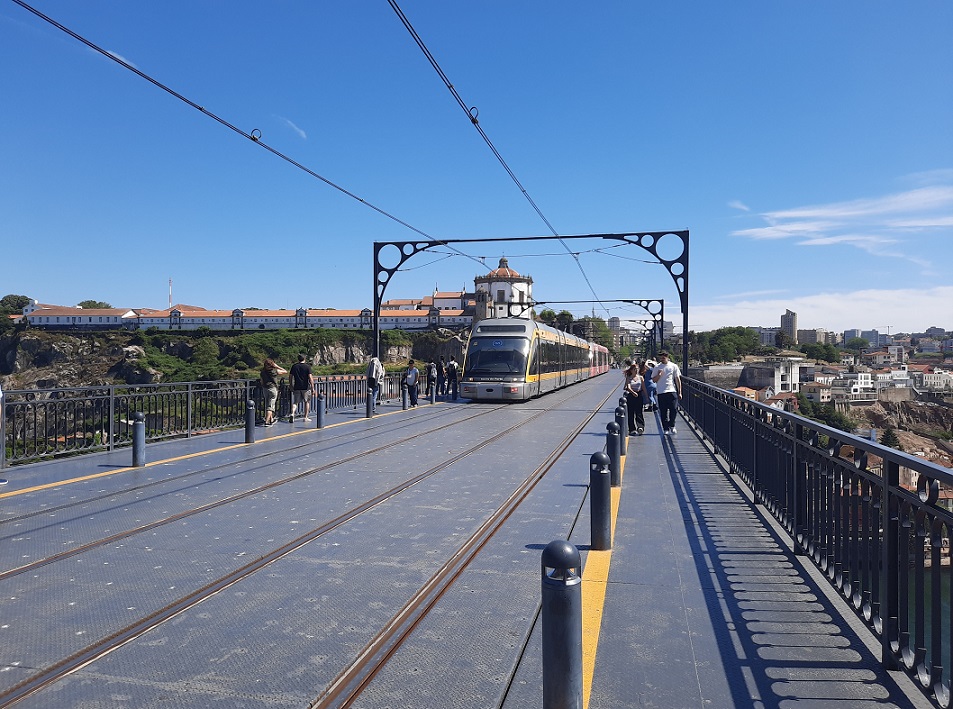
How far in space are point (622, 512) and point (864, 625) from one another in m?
3.31

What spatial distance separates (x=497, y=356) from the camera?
23.8 m

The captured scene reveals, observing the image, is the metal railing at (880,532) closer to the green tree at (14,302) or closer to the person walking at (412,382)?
the person walking at (412,382)

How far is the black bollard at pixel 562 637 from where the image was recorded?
276 centimetres

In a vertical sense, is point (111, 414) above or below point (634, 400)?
below

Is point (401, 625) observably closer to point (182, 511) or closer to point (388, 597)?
point (388, 597)

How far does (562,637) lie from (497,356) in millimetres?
21118

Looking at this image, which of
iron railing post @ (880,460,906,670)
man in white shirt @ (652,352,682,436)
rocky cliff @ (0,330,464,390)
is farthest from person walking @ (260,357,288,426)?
rocky cliff @ (0,330,464,390)

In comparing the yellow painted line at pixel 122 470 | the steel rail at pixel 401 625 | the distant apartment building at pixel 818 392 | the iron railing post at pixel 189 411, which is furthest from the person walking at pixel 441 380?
the distant apartment building at pixel 818 392

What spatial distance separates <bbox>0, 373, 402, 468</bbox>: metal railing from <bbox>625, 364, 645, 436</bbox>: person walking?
8467 mm

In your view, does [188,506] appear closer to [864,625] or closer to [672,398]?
[864,625]

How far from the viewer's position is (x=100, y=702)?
10.6 feet

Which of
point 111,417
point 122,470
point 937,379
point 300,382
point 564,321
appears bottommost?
point 122,470

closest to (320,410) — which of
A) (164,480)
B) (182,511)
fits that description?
(164,480)

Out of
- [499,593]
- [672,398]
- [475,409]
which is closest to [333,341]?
[475,409]
